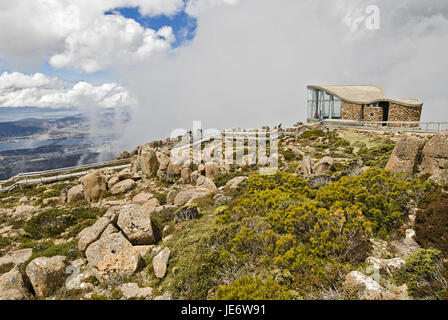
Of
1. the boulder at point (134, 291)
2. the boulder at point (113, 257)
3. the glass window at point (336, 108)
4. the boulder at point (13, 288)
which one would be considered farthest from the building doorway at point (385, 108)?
the boulder at point (13, 288)

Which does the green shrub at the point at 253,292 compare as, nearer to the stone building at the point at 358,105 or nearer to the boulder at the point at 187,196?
the boulder at the point at 187,196

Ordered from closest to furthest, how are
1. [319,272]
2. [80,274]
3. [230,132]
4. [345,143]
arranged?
[319,272], [80,274], [345,143], [230,132]

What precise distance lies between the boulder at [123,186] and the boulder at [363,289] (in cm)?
1811

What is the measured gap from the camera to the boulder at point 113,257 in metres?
7.04

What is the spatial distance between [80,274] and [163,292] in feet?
10.8

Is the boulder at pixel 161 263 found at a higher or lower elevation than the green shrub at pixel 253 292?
lower

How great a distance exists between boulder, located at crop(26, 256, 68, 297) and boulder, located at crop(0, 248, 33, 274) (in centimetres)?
193

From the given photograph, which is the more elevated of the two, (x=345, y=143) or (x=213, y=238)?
(x=345, y=143)

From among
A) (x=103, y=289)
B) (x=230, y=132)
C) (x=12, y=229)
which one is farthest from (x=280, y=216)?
(x=230, y=132)

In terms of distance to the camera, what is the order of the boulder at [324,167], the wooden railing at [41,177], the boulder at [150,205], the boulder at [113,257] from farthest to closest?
the wooden railing at [41,177], the boulder at [324,167], the boulder at [150,205], the boulder at [113,257]

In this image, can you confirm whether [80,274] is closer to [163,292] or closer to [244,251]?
[163,292]

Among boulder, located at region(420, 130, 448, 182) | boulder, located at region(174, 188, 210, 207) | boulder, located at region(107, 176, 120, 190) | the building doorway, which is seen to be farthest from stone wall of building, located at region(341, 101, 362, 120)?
boulder, located at region(107, 176, 120, 190)

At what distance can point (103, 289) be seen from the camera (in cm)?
664

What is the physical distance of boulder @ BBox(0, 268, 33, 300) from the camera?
243 inches
